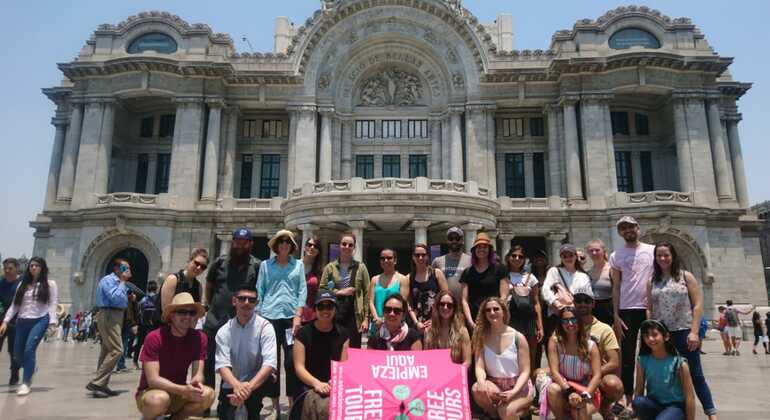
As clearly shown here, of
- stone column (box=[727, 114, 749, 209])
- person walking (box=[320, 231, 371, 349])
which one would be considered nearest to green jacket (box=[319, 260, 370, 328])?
person walking (box=[320, 231, 371, 349])

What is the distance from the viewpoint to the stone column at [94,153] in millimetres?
33656

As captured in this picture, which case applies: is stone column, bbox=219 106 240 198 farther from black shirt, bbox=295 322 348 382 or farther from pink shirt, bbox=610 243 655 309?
pink shirt, bbox=610 243 655 309

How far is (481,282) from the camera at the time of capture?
26.7ft

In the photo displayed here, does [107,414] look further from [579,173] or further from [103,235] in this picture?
[579,173]

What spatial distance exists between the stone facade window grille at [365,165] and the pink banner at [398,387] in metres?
31.4

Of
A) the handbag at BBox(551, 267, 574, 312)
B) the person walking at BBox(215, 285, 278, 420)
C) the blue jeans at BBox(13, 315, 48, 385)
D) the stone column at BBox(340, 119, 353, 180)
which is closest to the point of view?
the person walking at BBox(215, 285, 278, 420)

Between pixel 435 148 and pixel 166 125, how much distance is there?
20823 millimetres

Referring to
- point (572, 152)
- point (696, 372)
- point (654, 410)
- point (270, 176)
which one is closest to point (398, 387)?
point (654, 410)

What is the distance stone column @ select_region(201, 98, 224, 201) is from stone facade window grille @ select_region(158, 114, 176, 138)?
465 centimetres

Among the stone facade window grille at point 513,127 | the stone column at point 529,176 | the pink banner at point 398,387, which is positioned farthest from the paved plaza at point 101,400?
the stone facade window grille at point 513,127

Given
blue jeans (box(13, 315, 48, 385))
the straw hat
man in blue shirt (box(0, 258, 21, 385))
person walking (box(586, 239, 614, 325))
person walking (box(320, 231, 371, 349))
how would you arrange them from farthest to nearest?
man in blue shirt (box(0, 258, 21, 385)) < blue jeans (box(13, 315, 48, 385)) < person walking (box(586, 239, 614, 325)) < person walking (box(320, 231, 371, 349)) < the straw hat

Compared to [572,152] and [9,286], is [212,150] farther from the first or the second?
[9,286]

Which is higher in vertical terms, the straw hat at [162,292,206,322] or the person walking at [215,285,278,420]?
the straw hat at [162,292,206,322]

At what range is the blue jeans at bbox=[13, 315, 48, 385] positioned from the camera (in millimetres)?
9938
